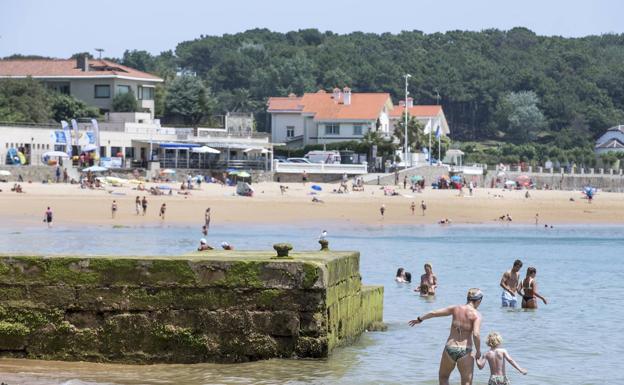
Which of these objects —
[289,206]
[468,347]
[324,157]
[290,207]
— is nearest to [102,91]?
[324,157]

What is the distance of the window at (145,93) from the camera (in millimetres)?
89750

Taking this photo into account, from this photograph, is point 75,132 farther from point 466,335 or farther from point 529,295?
point 466,335

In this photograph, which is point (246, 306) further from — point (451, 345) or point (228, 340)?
point (451, 345)

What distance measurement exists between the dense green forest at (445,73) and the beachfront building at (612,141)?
13.6ft

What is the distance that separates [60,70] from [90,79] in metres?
3.71

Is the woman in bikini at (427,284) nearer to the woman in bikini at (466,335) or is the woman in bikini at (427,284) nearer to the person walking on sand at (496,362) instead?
the person walking on sand at (496,362)

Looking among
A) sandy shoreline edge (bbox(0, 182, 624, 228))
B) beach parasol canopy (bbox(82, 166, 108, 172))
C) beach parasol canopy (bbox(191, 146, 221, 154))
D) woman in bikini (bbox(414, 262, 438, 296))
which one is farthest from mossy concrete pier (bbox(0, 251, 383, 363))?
beach parasol canopy (bbox(191, 146, 221, 154))

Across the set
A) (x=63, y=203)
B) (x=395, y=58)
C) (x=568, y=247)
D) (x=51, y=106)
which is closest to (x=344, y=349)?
(x=568, y=247)

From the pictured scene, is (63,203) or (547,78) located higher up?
(547,78)

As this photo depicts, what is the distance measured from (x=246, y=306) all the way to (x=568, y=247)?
34.2 metres

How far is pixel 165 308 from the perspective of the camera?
1388cm

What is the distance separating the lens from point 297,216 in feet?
193

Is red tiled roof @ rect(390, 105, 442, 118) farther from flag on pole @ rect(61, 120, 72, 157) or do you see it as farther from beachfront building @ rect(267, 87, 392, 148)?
flag on pole @ rect(61, 120, 72, 157)

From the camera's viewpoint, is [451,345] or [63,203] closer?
[451,345]
